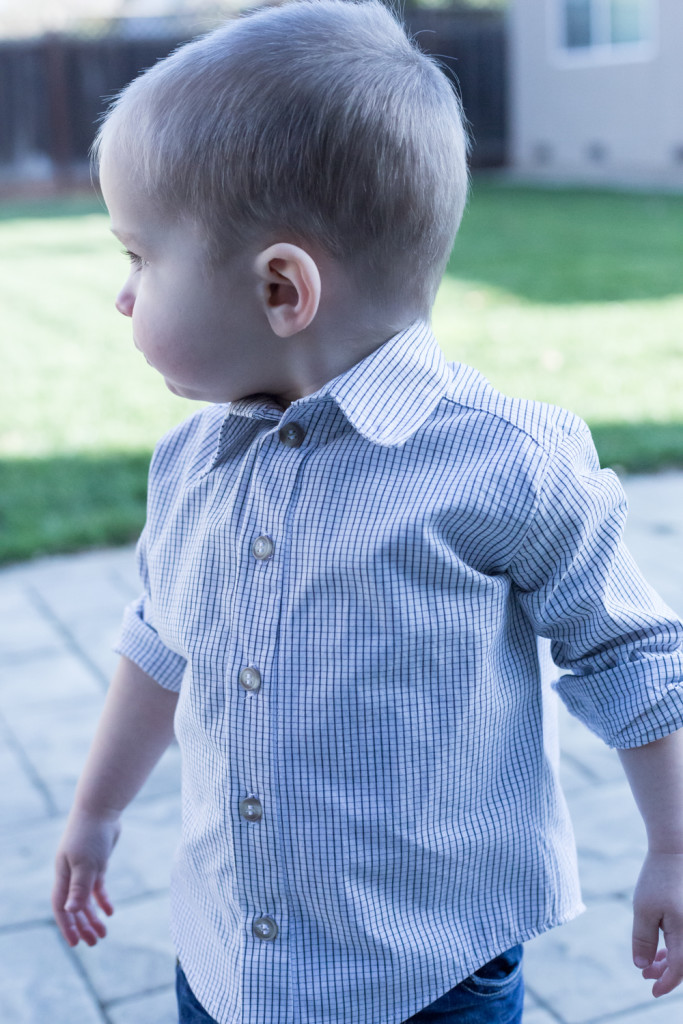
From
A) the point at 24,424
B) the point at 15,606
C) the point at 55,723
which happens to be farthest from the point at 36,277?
the point at 55,723

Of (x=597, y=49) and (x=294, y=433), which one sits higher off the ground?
(x=294, y=433)

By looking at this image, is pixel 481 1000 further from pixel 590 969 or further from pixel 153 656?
pixel 590 969

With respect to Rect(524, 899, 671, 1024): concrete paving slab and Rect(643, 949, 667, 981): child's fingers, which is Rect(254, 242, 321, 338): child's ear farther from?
Rect(524, 899, 671, 1024): concrete paving slab

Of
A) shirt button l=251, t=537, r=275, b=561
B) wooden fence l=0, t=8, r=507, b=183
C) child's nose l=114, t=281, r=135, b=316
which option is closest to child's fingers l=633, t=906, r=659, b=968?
shirt button l=251, t=537, r=275, b=561

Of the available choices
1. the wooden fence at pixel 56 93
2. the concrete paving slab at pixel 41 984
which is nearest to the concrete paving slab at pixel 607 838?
the concrete paving slab at pixel 41 984

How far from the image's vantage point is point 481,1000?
1.24 metres

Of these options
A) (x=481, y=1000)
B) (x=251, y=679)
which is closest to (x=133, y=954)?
(x=481, y=1000)

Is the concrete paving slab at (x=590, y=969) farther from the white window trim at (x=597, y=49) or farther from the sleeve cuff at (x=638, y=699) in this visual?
the white window trim at (x=597, y=49)

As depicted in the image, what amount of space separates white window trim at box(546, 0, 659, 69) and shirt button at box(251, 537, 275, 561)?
14.3 m

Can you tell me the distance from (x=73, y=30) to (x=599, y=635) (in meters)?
17.4

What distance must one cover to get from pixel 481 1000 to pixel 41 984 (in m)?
0.95

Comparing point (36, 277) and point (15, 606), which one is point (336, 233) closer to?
point (15, 606)

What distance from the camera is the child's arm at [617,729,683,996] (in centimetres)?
116

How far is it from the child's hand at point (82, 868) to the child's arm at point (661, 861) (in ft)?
2.06
